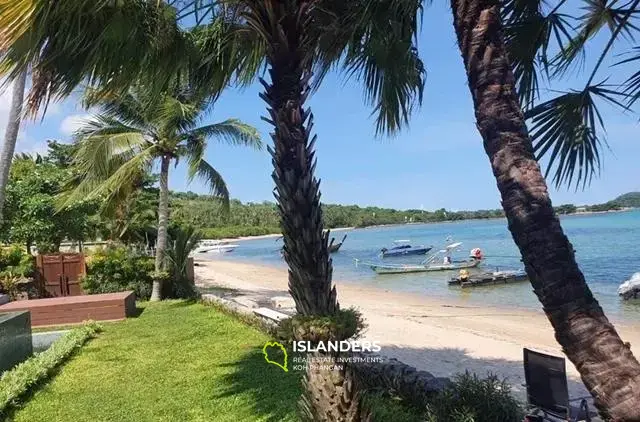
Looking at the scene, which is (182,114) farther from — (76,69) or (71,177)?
(76,69)

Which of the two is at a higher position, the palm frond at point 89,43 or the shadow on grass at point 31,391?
the palm frond at point 89,43

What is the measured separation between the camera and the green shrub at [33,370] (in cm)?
609

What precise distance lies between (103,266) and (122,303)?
14.8ft

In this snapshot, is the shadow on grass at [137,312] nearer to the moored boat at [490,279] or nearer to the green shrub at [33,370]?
the green shrub at [33,370]

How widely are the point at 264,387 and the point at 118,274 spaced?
37.2 feet

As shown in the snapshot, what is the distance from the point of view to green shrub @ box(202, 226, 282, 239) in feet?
323

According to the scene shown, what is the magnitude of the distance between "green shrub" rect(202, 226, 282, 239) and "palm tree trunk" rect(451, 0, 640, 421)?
90.8 m

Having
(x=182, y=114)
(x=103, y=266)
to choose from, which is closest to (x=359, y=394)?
(x=182, y=114)

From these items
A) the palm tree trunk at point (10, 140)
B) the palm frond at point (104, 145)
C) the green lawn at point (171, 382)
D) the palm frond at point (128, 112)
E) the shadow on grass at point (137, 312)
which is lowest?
the green lawn at point (171, 382)

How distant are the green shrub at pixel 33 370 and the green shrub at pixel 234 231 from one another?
83.5 meters

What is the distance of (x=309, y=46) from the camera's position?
4152 millimetres

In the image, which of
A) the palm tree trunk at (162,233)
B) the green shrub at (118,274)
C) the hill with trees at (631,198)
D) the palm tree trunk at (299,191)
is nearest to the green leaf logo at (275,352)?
the palm tree trunk at (299,191)

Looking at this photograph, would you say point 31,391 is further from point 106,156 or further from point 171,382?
point 106,156

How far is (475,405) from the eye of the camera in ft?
15.2
